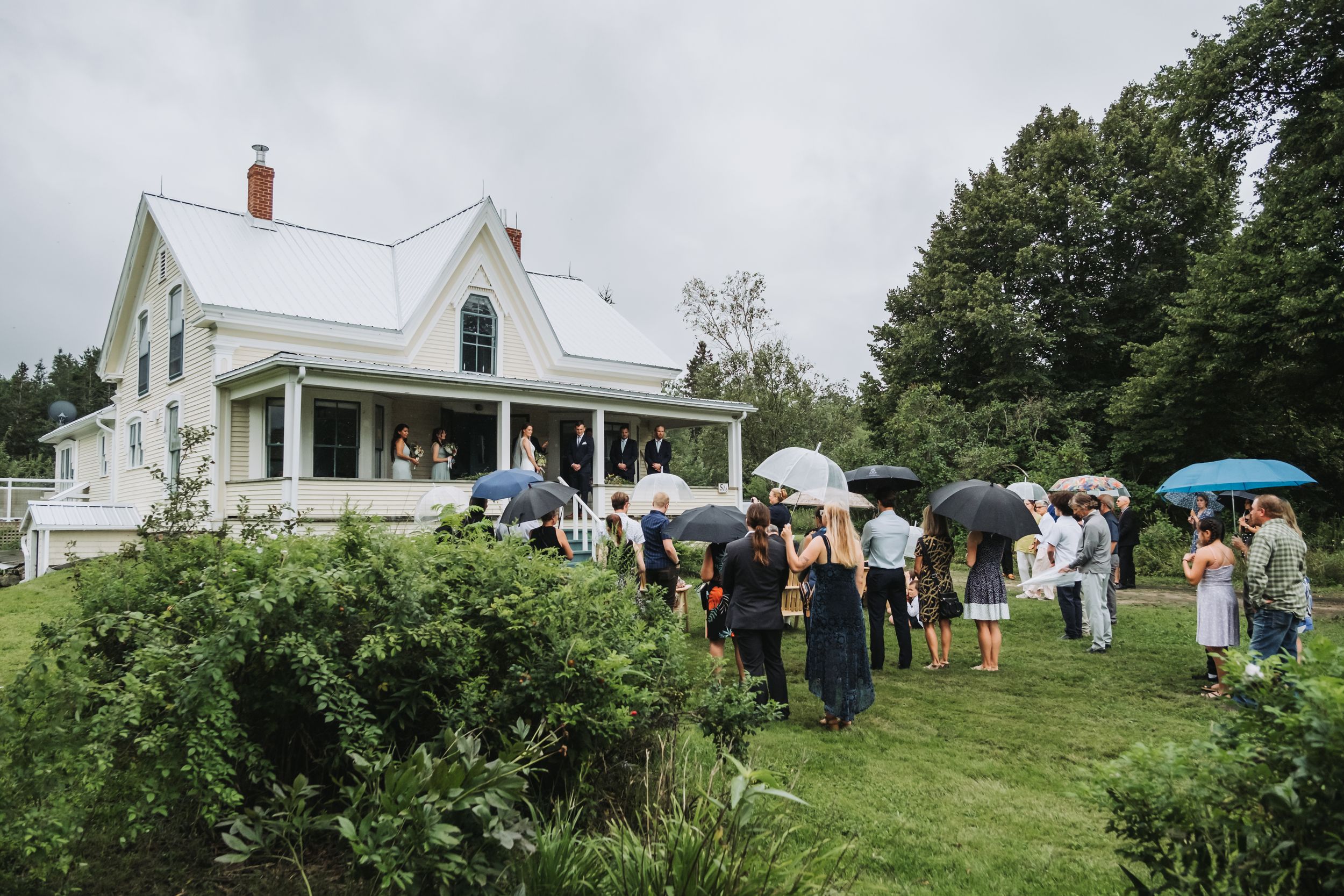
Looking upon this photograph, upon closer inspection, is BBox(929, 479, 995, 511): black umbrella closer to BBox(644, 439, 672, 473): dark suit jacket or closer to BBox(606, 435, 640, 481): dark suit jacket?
BBox(644, 439, 672, 473): dark suit jacket

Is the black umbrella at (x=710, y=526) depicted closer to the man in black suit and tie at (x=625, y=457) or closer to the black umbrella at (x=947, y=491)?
the black umbrella at (x=947, y=491)

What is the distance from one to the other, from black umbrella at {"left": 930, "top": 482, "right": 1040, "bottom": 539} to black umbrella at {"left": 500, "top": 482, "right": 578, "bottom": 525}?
384 centimetres

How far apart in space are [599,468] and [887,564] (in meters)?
10.6

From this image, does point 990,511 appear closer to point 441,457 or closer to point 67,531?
point 441,457

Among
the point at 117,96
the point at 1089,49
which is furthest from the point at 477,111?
the point at 1089,49

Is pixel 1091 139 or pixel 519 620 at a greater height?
pixel 1091 139

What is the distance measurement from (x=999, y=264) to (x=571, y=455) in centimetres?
2059

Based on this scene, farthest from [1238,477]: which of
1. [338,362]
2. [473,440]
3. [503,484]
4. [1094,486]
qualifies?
[473,440]

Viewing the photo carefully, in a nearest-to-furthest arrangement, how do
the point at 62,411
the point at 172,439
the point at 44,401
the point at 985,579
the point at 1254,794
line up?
1. the point at 1254,794
2. the point at 985,579
3. the point at 172,439
4. the point at 62,411
5. the point at 44,401

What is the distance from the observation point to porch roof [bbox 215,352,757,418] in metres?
14.9

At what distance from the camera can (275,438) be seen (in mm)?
17094

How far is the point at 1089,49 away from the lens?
64.0 ft

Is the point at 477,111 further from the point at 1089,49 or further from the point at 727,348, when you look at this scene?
the point at 727,348

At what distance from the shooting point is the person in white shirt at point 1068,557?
10.7m
